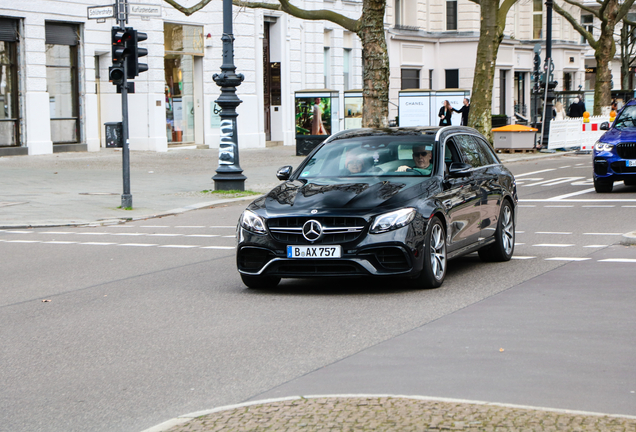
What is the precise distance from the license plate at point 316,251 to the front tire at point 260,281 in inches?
21.1

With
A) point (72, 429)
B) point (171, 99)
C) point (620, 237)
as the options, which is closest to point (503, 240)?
point (620, 237)

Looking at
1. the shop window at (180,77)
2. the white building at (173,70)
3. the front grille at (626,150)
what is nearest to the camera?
the front grille at (626,150)

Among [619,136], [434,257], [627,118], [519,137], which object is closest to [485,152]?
[434,257]

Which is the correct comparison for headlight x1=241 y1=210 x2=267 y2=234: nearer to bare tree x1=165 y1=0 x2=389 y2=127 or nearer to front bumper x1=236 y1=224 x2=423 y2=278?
front bumper x1=236 y1=224 x2=423 y2=278

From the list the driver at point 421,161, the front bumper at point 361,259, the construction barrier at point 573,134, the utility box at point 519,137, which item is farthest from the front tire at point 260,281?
the construction barrier at point 573,134

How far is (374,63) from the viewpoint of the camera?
2659cm

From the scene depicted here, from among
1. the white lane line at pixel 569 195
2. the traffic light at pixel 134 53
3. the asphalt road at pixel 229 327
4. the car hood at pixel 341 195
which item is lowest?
the asphalt road at pixel 229 327

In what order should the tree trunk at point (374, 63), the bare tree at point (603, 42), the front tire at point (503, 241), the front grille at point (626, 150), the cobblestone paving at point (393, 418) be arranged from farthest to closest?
the bare tree at point (603, 42), the tree trunk at point (374, 63), the front grille at point (626, 150), the front tire at point (503, 241), the cobblestone paving at point (393, 418)

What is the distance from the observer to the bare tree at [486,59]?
32.4 m

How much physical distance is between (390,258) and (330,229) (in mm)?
579

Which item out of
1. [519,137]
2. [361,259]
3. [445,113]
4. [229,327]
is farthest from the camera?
[519,137]

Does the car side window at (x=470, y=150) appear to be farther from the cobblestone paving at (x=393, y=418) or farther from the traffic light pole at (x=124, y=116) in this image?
the traffic light pole at (x=124, y=116)

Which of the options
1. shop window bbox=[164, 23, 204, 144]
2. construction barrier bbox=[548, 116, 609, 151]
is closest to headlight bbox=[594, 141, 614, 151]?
construction barrier bbox=[548, 116, 609, 151]

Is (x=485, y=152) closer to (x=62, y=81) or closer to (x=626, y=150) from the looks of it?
(x=626, y=150)
